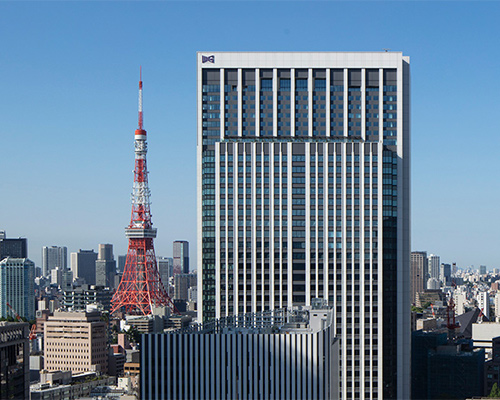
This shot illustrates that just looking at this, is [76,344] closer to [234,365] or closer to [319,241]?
[319,241]

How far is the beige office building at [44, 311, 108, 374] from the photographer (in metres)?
180

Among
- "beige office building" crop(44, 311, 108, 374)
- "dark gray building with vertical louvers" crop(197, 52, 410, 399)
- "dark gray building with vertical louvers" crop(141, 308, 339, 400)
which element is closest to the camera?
"dark gray building with vertical louvers" crop(141, 308, 339, 400)

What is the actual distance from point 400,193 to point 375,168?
509cm

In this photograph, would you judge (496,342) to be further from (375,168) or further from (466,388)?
(375,168)

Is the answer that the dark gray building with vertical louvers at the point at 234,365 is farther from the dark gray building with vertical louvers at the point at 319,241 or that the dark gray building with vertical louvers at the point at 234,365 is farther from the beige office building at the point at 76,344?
the beige office building at the point at 76,344

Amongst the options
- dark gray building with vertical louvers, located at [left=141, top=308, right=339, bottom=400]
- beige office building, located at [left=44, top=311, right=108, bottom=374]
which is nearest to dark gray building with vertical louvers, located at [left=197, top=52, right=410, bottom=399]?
dark gray building with vertical louvers, located at [left=141, top=308, right=339, bottom=400]

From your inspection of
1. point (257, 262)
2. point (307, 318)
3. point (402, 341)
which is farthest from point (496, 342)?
point (307, 318)

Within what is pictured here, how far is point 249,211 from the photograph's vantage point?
102 metres

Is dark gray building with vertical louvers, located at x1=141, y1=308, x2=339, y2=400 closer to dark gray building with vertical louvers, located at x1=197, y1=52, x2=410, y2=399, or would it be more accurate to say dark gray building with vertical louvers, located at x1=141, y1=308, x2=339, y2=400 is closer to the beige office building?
dark gray building with vertical louvers, located at x1=197, y1=52, x2=410, y2=399

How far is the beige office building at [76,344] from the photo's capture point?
7079 inches

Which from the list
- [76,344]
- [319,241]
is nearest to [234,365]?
[319,241]

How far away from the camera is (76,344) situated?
182 m

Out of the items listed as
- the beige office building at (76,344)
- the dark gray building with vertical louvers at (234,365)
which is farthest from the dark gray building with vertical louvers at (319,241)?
the beige office building at (76,344)

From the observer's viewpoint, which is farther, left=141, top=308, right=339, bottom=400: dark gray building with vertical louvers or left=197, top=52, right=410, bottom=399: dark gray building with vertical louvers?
left=197, top=52, right=410, bottom=399: dark gray building with vertical louvers
